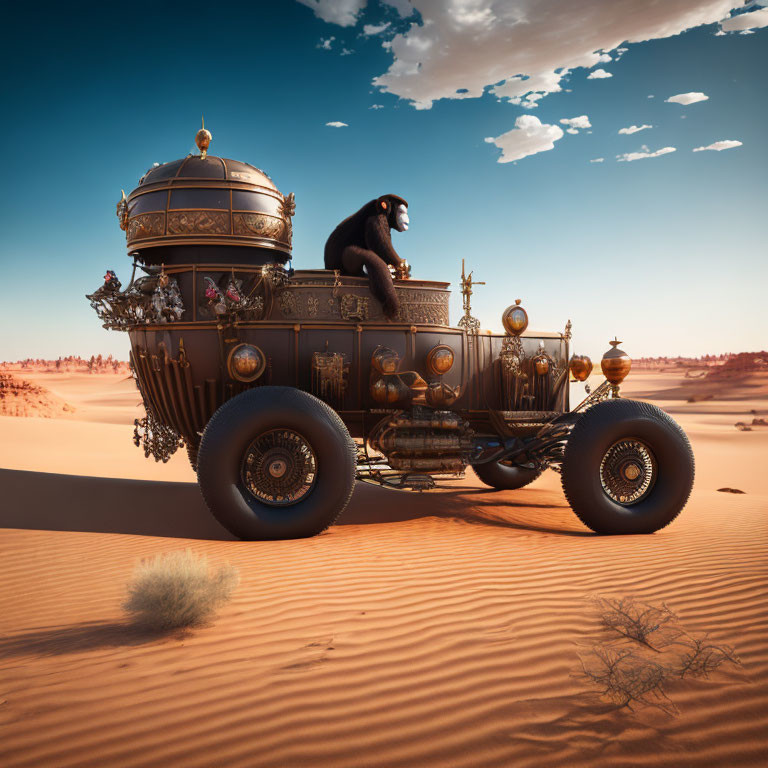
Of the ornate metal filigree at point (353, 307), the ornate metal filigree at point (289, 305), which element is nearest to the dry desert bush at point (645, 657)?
the ornate metal filigree at point (353, 307)

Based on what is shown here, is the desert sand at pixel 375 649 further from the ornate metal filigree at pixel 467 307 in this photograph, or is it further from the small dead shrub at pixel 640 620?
the ornate metal filigree at pixel 467 307

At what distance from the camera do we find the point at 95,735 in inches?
111

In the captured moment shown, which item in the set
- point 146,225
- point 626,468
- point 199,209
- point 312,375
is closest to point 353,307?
point 312,375

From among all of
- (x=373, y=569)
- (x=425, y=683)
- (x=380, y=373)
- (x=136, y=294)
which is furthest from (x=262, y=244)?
(x=425, y=683)

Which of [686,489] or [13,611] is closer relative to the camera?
[13,611]

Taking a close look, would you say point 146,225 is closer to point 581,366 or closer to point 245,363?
point 245,363

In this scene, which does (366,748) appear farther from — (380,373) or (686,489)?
(686,489)

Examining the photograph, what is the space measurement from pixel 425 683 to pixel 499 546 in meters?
3.25

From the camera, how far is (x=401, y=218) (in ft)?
26.4

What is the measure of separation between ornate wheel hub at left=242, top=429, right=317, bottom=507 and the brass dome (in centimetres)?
281

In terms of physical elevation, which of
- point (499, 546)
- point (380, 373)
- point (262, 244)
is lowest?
point (499, 546)

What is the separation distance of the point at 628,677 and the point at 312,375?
16.7 ft

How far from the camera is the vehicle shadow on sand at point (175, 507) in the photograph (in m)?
7.52

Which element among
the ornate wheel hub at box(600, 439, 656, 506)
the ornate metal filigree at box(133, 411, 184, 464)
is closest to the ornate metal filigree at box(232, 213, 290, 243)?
the ornate metal filigree at box(133, 411, 184, 464)
